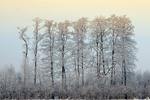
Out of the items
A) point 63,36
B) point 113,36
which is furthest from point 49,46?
point 113,36

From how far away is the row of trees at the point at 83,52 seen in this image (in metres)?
31.0

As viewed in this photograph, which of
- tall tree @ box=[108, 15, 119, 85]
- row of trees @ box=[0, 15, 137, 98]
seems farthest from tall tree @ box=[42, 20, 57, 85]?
tall tree @ box=[108, 15, 119, 85]

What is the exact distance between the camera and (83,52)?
105 ft

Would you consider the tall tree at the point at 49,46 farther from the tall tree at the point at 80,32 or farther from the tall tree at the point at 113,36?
the tall tree at the point at 113,36

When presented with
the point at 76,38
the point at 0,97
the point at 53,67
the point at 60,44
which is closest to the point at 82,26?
the point at 76,38

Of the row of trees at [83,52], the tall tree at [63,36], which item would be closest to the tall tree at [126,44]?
the row of trees at [83,52]

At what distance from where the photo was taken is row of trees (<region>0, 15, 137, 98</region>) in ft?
102

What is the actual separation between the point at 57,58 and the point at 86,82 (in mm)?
5216

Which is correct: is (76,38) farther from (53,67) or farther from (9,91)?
(9,91)

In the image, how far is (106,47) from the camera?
31750 millimetres

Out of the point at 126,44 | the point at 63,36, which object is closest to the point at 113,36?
the point at 126,44

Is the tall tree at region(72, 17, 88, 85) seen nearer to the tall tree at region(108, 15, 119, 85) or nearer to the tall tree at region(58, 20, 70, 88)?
the tall tree at region(58, 20, 70, 88)

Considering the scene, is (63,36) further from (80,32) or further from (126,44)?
(126,44)

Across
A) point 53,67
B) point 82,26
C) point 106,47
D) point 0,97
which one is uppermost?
point 82,26
